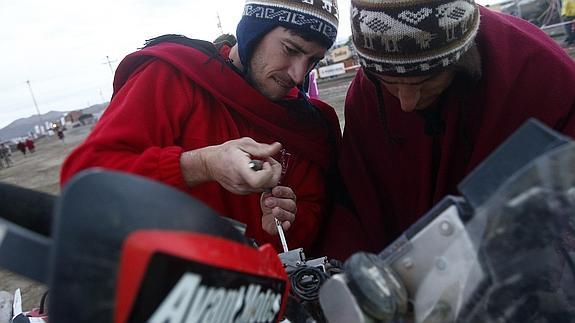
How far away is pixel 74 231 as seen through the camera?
54 cm

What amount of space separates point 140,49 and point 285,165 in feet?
2.07

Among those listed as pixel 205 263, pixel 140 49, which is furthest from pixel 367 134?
pixel 205 263

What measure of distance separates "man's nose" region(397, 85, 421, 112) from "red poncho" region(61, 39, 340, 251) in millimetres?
388

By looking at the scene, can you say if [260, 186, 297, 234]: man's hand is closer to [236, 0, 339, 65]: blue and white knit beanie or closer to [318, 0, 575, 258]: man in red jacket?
[318, 0, 575, 258]: man in red jacket

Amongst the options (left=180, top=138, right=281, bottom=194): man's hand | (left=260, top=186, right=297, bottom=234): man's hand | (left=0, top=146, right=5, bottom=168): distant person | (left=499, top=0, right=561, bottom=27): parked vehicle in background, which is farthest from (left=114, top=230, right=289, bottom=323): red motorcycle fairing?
(left=0, top=146, right=5, bottom=168): distant person

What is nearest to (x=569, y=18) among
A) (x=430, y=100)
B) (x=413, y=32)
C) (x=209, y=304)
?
(x=430, y=100)

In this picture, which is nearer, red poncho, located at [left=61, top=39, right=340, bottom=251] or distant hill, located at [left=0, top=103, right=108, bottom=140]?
red poncho, located at [left=61, top=39, right=340, bottom=251]

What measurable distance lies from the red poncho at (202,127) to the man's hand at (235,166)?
42 mm

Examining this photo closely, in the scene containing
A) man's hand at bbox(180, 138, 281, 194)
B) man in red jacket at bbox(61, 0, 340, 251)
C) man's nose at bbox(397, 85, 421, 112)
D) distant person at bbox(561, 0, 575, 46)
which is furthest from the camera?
distant person at bbox(561, 0, 575, 46)

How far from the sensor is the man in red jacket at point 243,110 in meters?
1.32

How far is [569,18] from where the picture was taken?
1143cm

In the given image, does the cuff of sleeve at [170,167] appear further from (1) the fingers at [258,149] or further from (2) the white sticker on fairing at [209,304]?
(2) the white sticker on fairing at [209,304]

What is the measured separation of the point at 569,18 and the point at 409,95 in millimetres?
12376

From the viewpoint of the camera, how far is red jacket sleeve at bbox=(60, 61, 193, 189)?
116 cm
